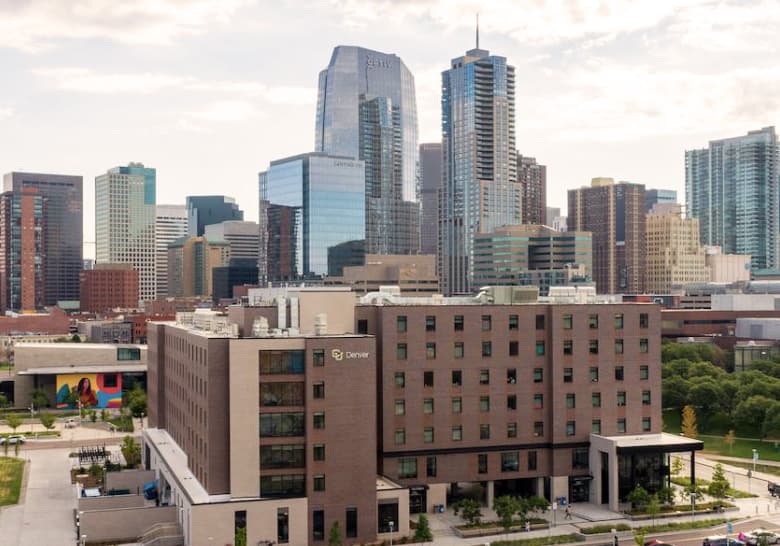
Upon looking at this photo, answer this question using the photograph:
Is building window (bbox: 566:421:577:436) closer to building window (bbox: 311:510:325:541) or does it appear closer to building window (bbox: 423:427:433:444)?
building window (bbox: 423:427:433:444)

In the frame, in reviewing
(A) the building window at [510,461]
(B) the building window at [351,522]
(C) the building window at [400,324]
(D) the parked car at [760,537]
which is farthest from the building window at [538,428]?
(B) the building window at [351,522]

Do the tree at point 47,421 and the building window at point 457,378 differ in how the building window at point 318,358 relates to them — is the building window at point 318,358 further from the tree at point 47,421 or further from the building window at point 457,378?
the tree at point 47,421

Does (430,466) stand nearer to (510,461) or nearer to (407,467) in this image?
(407,467)

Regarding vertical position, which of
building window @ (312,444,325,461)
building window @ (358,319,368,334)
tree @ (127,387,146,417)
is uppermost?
building window @ (358,319,368,334)

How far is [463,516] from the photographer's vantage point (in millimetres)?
93062

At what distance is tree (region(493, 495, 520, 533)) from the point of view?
90.7 metres

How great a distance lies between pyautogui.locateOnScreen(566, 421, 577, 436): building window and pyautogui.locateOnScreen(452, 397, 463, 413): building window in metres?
11.7

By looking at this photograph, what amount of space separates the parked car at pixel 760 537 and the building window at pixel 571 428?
21.5m

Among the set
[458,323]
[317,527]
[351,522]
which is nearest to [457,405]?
[458,323]

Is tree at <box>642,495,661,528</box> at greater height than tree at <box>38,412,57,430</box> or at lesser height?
greater

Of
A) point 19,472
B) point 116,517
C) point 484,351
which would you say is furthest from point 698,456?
point 19,472

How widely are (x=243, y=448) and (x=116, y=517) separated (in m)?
17.8

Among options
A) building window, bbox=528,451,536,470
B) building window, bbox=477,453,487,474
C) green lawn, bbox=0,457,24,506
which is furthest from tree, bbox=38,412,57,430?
building window, bbox=528,451,536,470

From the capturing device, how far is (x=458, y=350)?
4016 inches
